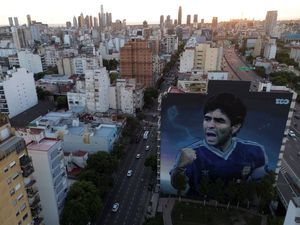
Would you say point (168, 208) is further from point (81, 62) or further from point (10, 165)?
point (81, 62)

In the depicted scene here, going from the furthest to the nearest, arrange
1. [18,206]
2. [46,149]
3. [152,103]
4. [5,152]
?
[152,103]
[46,149]
[18,206]
[5,152]

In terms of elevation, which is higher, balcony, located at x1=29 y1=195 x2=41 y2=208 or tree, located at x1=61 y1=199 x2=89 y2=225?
balcony, located at x1=29 y1=195 x2=41 y2=208

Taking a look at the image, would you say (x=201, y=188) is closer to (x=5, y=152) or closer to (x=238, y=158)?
(x=238, y=158)

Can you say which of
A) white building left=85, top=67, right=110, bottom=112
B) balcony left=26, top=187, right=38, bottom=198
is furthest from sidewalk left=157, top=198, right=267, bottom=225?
white building left=85, top=67, right=110, bottom=112

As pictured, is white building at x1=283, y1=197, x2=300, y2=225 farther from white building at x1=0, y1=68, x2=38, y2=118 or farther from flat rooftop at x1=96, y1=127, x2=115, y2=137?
white building at x1=0, y1=68, x2=38, y2=118

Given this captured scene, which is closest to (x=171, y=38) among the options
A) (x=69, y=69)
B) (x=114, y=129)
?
(x=69, y=69)

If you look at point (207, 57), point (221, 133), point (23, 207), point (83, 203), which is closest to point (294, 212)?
point (221, 133)
